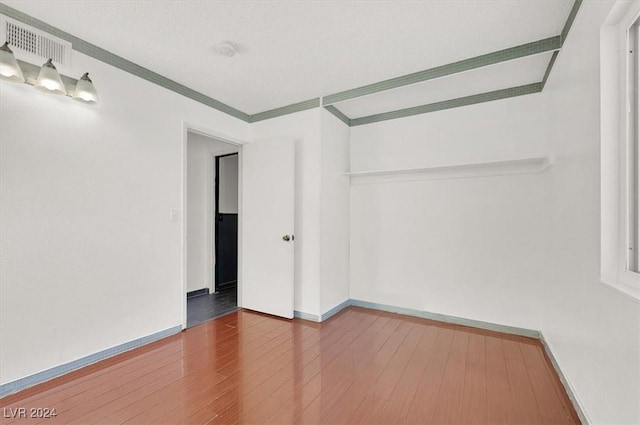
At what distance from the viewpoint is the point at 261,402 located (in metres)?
1.84

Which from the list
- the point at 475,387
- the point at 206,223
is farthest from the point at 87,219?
the point at 475,387

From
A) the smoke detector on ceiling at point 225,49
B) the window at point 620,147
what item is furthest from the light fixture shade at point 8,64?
the window at point 620,147

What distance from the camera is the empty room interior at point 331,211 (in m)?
1.70

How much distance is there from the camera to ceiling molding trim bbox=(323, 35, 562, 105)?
7.44ft

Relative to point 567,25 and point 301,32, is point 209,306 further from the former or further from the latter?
point 567,25

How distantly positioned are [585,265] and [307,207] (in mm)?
2428

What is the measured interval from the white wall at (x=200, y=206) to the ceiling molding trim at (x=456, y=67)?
2.15 metres

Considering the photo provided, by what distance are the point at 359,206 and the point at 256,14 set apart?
2.45m

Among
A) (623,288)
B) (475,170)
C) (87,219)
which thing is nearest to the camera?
(623,288)

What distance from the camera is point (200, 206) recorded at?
450 centimetres

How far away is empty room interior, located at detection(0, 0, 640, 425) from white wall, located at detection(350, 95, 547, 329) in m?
0.02

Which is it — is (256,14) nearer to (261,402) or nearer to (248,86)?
(248,86)

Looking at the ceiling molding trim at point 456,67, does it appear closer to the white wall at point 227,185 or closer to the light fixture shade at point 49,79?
the light fixture shade at point 49,79

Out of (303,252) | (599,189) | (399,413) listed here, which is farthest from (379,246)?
(599,189)
